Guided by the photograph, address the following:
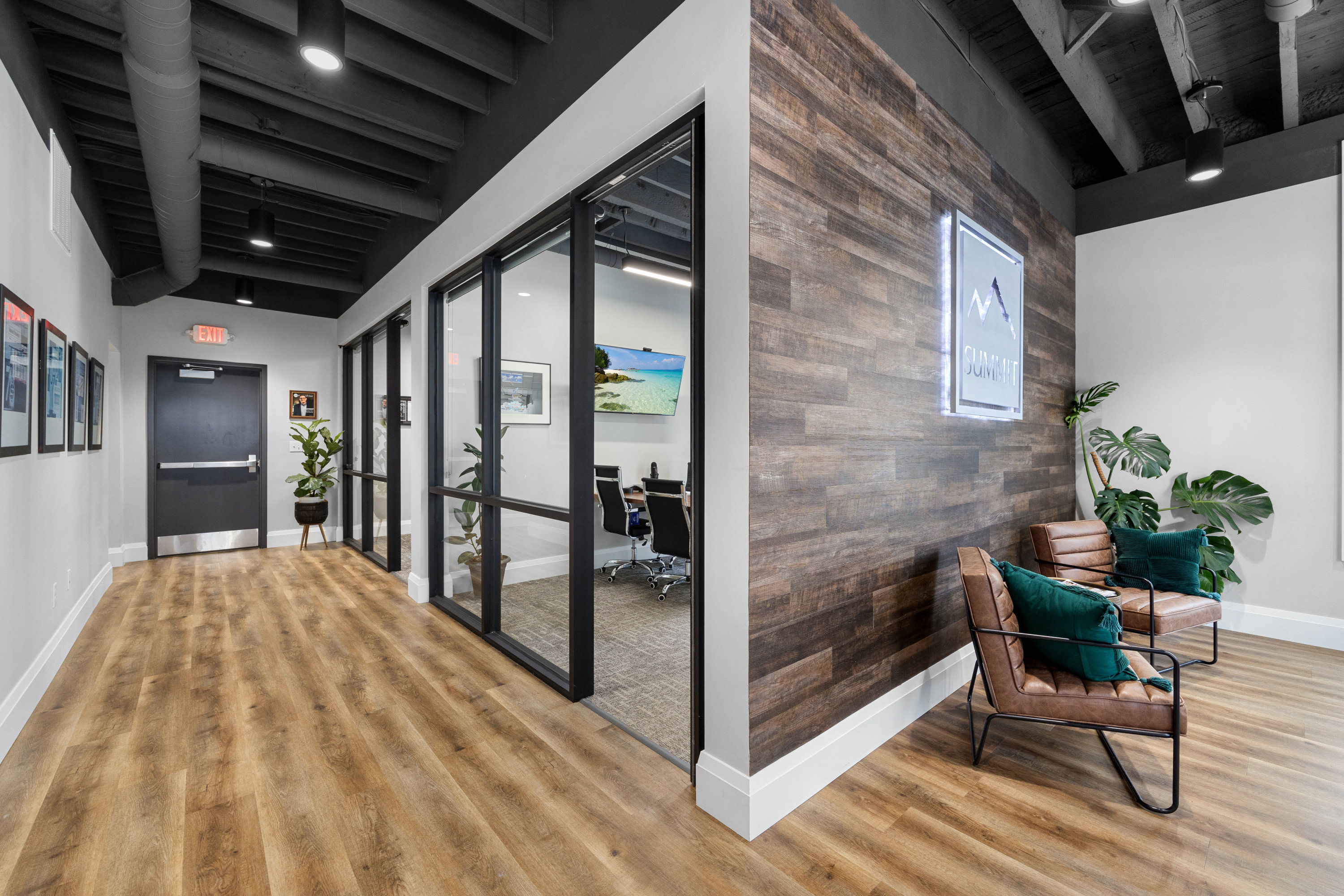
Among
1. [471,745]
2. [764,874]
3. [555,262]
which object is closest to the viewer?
[764,874]

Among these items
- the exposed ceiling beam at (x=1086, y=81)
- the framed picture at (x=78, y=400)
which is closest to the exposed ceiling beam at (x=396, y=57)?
the framed picture at (x=78, y=400)

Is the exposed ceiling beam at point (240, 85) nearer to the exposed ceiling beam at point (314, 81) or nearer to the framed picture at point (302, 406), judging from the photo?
the exposed ceiling beam at point (314, 81)

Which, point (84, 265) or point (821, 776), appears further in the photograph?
point (84, 265)

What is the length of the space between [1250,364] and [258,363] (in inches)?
→ 365

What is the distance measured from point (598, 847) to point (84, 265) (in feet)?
17.5

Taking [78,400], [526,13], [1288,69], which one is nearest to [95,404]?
[78,400]

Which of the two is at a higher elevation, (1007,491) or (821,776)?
(1007,491)

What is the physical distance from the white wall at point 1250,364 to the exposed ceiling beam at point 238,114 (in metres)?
5.46

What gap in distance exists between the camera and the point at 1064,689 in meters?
2.17

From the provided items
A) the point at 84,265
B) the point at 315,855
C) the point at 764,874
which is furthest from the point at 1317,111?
the point at 84,265

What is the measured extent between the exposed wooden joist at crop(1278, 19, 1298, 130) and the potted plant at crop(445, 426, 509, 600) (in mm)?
4786

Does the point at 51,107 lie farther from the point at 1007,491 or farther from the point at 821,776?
the point at 1007,491

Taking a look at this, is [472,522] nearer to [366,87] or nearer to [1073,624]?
[366,87]

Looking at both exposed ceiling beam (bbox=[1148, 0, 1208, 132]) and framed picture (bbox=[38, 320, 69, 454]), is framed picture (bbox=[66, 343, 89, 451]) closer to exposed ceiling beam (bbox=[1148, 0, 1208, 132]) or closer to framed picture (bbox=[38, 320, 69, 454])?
framed picture (bbox=[38, 320, 69, 454])
